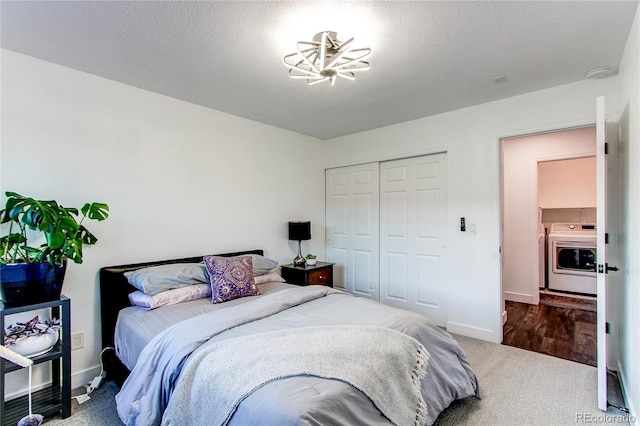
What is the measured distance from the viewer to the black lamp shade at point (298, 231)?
3934 mm

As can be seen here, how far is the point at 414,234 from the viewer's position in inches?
150

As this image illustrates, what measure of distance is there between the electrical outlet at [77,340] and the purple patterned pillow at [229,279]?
1005mm

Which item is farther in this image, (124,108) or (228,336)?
(124,108)

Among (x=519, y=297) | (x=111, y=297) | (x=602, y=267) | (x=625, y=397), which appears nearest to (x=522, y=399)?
(x=625, y=397)

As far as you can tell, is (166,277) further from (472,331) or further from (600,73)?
(600,73)

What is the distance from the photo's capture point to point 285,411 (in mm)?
1185

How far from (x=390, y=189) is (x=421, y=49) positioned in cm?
208

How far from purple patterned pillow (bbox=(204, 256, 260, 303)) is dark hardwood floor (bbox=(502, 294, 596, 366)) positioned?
2575mm

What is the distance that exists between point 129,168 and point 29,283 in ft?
3.72

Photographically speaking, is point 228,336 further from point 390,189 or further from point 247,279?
point 390,189

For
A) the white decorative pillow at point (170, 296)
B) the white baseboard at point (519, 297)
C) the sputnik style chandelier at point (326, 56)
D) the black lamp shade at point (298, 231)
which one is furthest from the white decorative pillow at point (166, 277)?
the white baseboard at point (519, 297)

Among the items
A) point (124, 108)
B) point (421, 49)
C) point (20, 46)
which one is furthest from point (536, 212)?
point (20, 46)

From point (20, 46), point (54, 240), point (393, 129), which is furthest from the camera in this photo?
point (393, 129)

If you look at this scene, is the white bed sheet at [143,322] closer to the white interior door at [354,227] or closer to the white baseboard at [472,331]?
the white interior door at [354,227]
